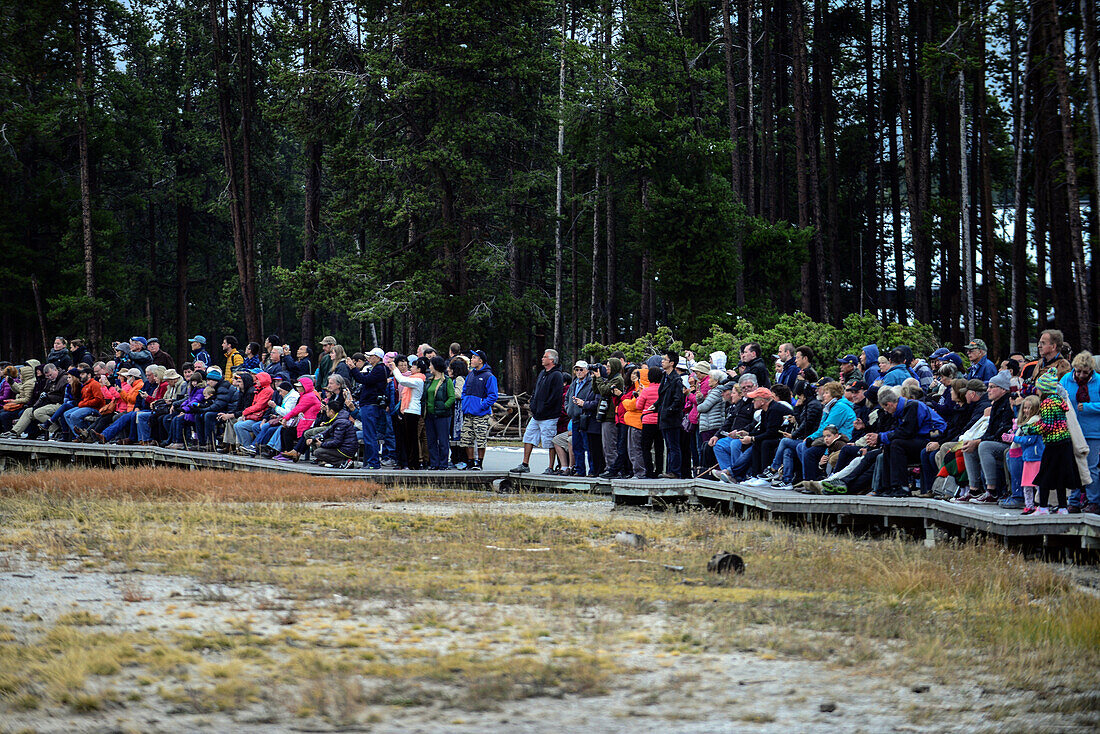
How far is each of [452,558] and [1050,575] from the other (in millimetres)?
5449

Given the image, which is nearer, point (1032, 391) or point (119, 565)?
point (119, 565)

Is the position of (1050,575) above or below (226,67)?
below

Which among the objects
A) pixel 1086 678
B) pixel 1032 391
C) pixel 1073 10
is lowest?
pixel 1086 678

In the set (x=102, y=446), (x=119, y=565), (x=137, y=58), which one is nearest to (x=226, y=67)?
(x=137, y=58)

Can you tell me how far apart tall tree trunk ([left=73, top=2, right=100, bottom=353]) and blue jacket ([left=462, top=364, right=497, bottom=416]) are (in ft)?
87.9

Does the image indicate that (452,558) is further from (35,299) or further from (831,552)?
(35,299)

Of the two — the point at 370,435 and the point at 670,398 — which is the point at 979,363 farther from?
the point at 370,435

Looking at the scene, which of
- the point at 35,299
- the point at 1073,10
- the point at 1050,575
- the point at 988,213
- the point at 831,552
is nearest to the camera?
the point at 1050,575

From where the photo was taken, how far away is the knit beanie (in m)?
10.9

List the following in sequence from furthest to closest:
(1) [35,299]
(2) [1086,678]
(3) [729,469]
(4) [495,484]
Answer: (1) [35,299] < (4) [495,484] < (3) [729,469] < (2) [1086,678]

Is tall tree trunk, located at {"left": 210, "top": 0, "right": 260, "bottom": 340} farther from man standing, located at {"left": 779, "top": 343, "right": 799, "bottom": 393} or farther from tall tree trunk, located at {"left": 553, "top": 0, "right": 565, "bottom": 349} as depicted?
man standing, located at {"left": 779, "top": 343, "right": 799, "bottom": 393}

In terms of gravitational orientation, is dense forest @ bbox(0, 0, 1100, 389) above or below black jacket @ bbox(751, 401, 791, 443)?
above

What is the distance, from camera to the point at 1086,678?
6.79 m

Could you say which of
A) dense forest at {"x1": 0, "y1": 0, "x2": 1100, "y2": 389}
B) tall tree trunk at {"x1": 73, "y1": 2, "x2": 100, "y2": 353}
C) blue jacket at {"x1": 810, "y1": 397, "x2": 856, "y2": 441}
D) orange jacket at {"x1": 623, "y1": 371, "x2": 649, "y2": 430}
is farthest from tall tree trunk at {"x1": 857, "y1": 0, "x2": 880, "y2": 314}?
blue jacket at {"x1": 810, "y1": 397, "x2": 856, "y2": 441}
